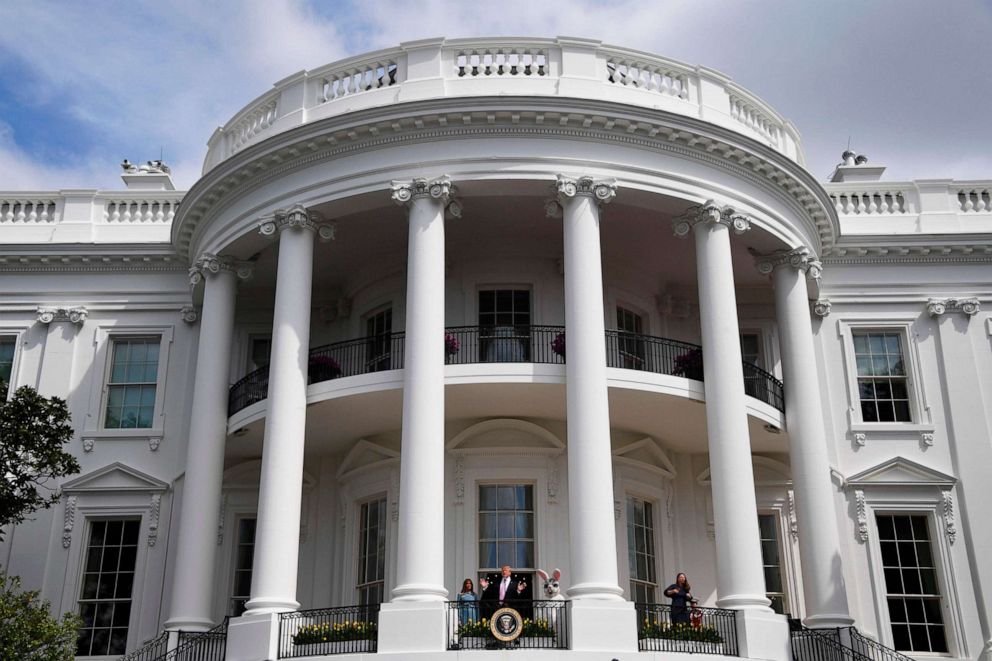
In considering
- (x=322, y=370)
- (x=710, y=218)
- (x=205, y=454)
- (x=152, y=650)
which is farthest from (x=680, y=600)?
(x=152, y=650)

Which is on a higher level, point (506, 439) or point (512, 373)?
point (512, 373)

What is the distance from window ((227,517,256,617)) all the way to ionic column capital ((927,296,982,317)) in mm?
14485

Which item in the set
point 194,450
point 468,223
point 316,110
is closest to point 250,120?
point 316,110

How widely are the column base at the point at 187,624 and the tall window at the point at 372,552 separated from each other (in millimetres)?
3007

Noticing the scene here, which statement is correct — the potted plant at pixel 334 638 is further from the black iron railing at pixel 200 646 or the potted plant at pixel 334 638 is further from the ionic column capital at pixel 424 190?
the ionic column capital at pixel 424 190

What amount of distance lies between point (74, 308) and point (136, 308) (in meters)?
1.29

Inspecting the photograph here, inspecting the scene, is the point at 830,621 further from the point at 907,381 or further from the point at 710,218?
the point at 710,218

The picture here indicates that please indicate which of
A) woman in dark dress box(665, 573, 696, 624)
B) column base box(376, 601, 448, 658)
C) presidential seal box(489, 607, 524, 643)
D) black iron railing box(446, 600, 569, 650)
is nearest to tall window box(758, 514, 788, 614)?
woman in dark dress box(665, 573, 696, 624)

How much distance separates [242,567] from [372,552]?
3.12 meters

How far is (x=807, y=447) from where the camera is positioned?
1983 cm

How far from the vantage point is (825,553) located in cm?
1903

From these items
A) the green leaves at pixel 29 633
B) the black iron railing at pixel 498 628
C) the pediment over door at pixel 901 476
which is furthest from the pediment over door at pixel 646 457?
the green leaves at pixel 29 633

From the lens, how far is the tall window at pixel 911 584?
804 inches

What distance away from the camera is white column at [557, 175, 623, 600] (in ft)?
53.1
